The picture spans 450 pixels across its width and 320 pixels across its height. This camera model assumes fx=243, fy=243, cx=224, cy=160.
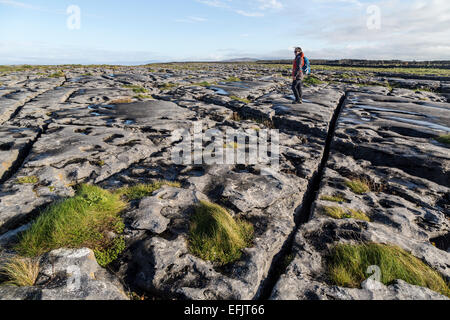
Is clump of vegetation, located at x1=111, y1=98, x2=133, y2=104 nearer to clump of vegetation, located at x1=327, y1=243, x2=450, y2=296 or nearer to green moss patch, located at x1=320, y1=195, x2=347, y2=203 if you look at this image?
green moss patch, located at x1=320, y1=195, x2=347, y2=203

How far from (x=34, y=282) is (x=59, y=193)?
3.13 meters

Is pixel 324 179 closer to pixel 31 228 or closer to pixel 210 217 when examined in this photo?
pixel 210 217

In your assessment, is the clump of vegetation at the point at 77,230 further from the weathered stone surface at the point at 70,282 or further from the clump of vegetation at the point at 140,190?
the clump of vegetation at the point at 140,190

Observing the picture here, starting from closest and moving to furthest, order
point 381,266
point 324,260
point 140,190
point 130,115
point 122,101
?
point 381,266 < point 324,260 < point 140,190 < point 130,115 < point 122,101

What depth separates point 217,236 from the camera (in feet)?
15.4

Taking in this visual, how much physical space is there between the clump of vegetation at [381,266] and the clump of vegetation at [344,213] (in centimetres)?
109

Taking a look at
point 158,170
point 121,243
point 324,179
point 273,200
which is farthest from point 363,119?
point 121,243

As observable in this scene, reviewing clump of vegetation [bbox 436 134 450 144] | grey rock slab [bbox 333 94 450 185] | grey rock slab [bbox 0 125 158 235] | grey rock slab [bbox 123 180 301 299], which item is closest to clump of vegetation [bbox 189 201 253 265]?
grey rock slab [bbox 123 180 301 299]

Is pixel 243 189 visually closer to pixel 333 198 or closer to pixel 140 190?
pixel 333 198

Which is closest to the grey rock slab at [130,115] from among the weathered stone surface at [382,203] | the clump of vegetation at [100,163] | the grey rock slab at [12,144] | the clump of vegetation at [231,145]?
the grey rock slab at [12,144]

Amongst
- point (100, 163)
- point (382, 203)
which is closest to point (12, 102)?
point (100, 163)

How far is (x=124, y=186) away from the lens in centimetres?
695

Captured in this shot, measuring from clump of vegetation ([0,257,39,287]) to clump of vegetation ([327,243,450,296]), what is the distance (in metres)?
4.59

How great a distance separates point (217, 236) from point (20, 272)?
305cm
